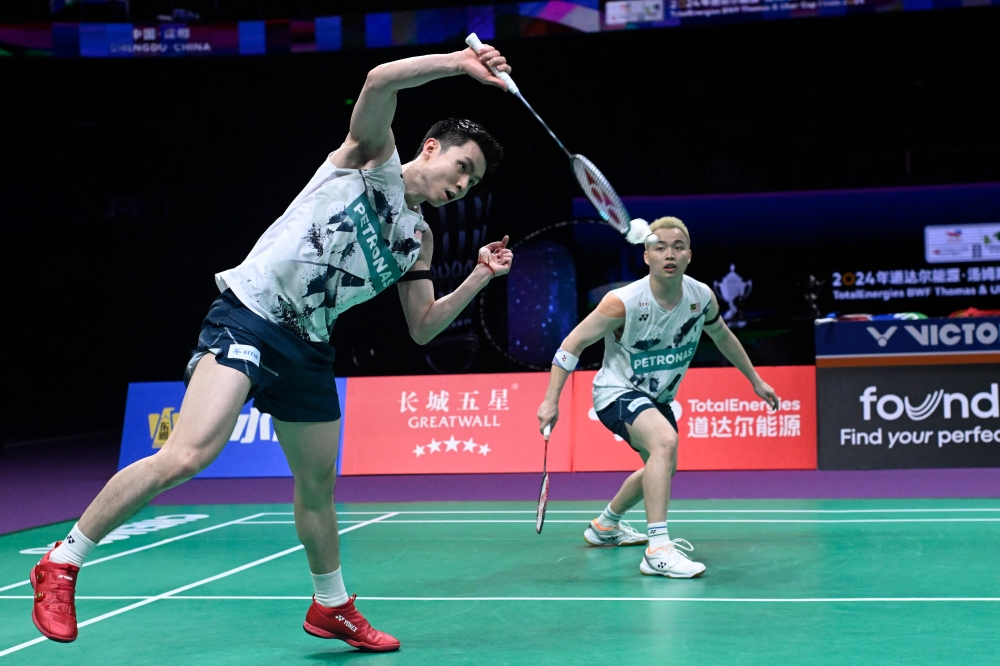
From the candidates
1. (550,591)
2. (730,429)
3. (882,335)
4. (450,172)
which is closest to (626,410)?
(550,591)

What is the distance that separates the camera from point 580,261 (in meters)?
13.7

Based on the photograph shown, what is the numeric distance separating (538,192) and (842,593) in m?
10.2

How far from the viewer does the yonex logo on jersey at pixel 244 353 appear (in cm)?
291

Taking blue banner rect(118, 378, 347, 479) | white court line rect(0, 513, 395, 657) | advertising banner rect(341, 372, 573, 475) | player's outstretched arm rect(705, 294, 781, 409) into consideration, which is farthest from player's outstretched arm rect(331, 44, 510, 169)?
blue banner rect(118, 378, 347, 479)

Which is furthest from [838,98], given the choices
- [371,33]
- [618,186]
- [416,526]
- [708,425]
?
[416,526]

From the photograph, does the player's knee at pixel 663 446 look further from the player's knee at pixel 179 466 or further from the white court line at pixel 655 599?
the player's knee at pixel 179 466

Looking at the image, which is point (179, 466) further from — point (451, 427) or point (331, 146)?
point (331, 146)

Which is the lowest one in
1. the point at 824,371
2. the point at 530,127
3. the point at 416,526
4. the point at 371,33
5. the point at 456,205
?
the point at 416,526

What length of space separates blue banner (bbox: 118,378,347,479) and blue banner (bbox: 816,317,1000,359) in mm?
3763

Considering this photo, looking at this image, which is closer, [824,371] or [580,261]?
[824,371]

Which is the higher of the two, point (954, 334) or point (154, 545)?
point (954, 334)

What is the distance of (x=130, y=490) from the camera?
2.75 meters

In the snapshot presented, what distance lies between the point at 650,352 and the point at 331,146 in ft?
33.1

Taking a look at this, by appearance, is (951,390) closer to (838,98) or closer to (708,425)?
(708,425)
